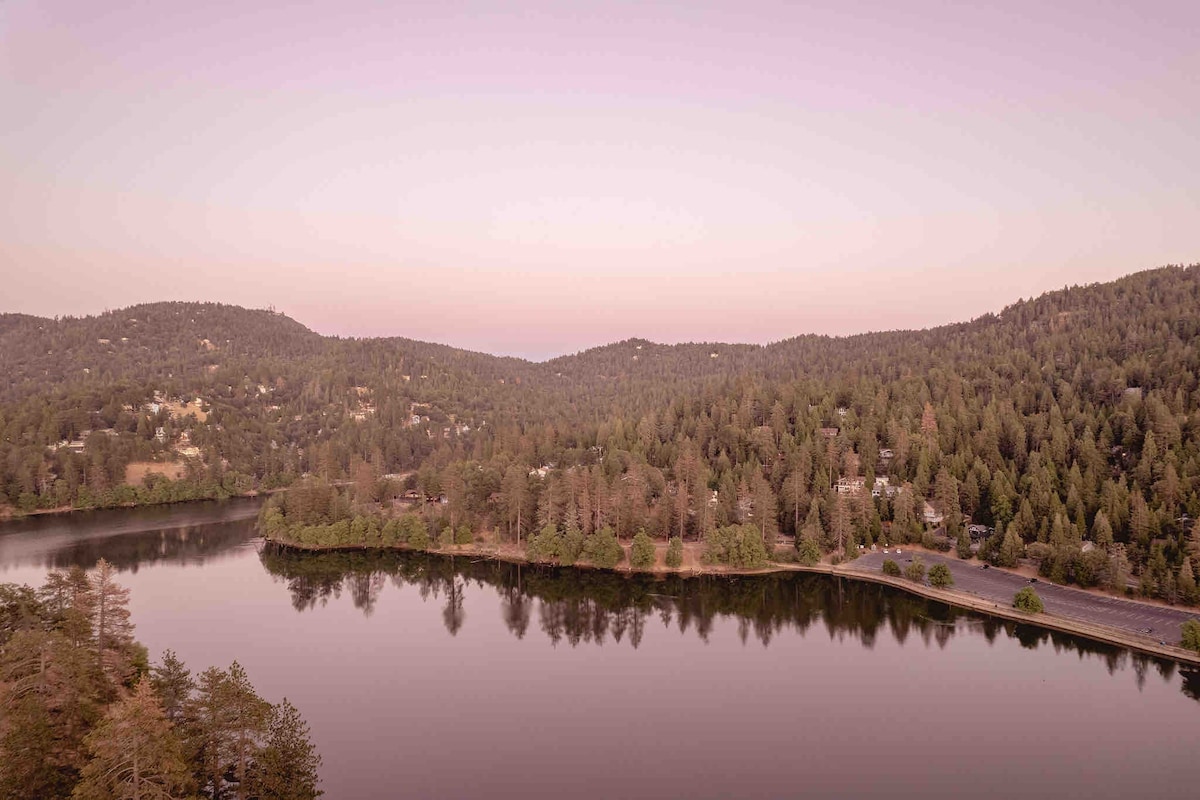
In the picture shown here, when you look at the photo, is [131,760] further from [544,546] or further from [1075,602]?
[1075,602]

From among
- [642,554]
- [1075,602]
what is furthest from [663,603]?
[1075,602]

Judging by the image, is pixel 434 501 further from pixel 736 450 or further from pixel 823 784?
pixel 823 784

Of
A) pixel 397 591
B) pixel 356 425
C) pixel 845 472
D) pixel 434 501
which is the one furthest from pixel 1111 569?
pixel 356 425

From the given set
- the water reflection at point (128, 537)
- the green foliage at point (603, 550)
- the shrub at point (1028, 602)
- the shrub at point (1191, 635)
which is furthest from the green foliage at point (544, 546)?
the shrub at point (1191, 635)

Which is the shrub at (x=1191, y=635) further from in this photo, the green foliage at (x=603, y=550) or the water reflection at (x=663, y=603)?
the green foliage at (x=603, y=550)

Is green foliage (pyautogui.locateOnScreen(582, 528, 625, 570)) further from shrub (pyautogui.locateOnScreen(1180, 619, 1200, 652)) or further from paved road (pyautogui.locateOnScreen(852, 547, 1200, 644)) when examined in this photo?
shrub (pyautogui.locateOnScreen(1180, 619, 1200, 652))
